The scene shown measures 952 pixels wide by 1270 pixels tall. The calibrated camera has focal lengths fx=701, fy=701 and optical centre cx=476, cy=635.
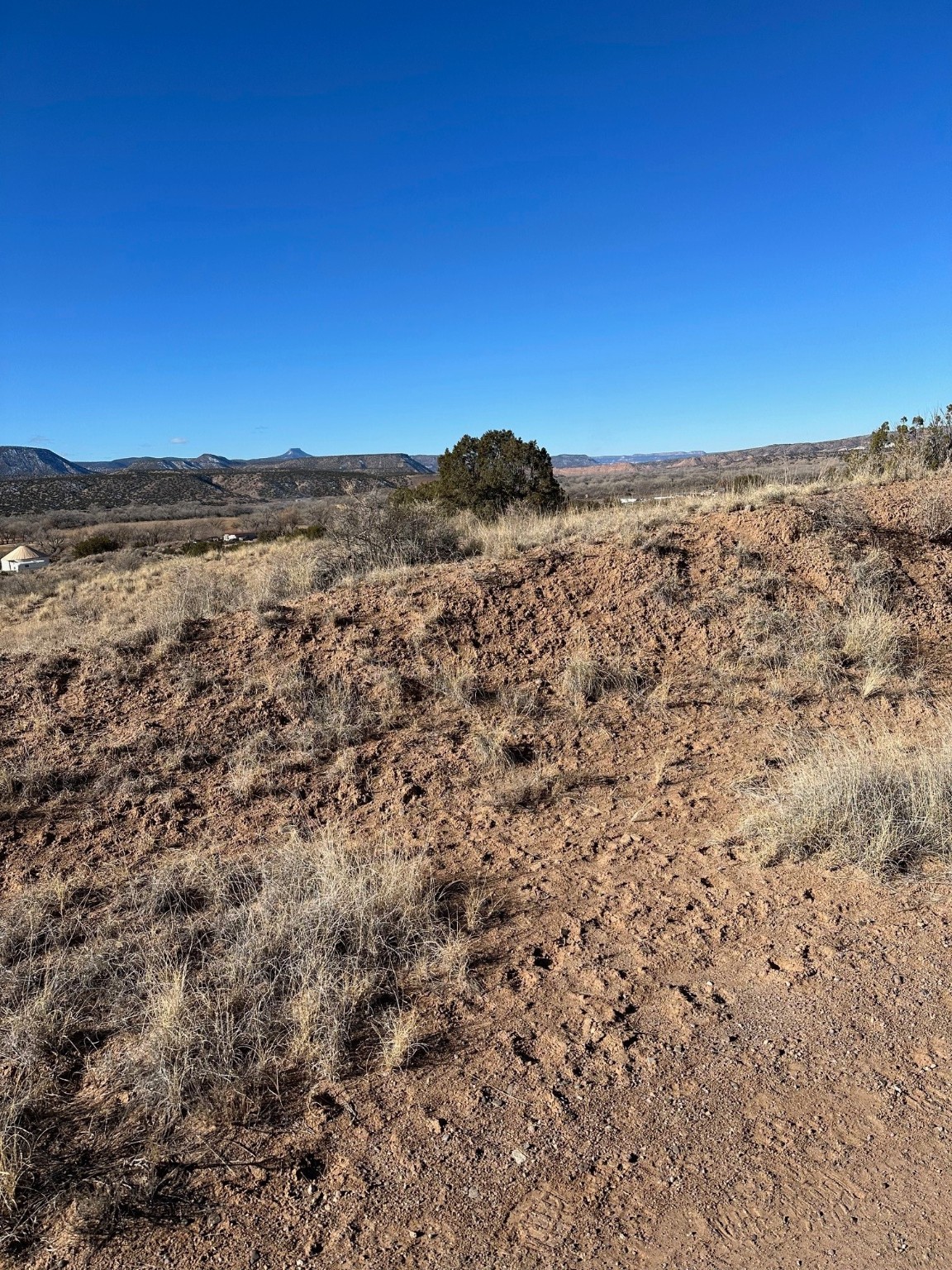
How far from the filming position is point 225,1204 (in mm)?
2275

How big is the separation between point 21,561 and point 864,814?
32823 millimetres

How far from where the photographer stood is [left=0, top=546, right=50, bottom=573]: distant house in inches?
1112

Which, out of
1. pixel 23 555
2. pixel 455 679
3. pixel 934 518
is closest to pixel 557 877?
pixel 455 679

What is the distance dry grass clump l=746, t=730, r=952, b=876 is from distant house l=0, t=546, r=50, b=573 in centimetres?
3045

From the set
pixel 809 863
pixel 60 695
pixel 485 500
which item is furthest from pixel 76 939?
pixel 485 500

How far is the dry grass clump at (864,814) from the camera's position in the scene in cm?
399

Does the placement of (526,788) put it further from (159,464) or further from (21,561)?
(159,464)

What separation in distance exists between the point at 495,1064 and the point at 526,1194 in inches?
21.3

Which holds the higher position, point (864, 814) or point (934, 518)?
point (934, 518)

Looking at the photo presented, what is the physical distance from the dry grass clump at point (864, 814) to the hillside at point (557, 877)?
4 centimetres

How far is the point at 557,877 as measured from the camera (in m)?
4.11

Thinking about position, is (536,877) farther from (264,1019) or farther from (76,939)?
(76,939)

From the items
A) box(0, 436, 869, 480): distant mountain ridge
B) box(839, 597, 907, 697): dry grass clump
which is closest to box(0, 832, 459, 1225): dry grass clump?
box(839, 597, 907, 697): dry grass clump

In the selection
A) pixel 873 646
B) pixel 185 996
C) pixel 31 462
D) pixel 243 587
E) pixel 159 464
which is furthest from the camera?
→ pixel 159 464
